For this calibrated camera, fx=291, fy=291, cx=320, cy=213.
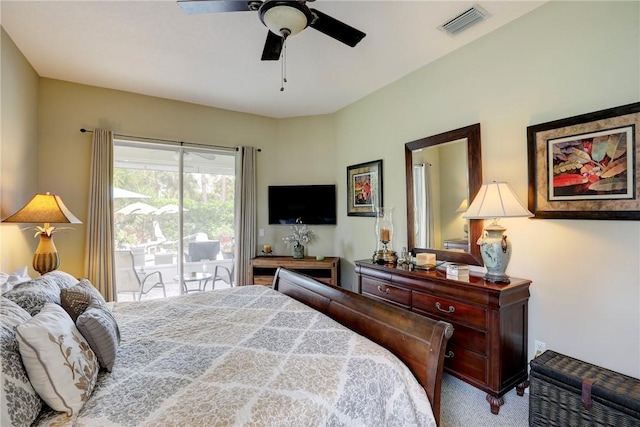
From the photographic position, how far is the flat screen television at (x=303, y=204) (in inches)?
180

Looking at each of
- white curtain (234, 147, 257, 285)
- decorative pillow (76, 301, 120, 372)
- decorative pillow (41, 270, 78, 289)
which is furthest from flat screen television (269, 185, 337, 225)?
decorative pillow (76, 301, 120, 372)

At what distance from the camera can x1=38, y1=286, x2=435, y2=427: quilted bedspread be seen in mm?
1066

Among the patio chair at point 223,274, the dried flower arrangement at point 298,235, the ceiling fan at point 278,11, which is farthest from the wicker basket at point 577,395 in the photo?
the patio chair at point 223,274

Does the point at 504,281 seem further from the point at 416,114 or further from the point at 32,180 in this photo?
the point at 32,180

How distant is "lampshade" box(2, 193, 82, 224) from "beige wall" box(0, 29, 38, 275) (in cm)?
19

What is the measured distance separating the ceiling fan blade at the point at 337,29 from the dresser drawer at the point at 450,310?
6.85 feet

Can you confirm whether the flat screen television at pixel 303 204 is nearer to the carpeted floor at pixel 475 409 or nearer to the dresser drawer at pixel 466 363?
the dresser drawer at pixel 466 363

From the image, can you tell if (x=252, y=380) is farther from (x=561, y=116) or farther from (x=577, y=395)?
(x=561, y=116)

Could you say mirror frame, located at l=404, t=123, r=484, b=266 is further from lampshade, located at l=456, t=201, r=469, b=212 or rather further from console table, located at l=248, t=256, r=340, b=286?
console table, located at l=248, t=256, r=340, b=286

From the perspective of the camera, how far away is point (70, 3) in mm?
2246

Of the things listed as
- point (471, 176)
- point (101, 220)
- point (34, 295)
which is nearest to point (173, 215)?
point (101, 220)

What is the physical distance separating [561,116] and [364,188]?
2239mm

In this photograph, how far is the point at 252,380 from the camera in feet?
4.03

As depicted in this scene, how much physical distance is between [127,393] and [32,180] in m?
3.34
